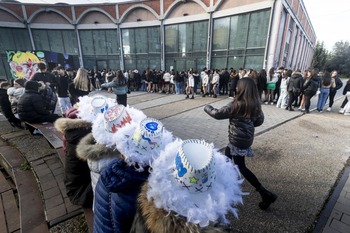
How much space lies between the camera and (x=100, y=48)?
69.4 feet

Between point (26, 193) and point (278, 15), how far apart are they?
571 inches

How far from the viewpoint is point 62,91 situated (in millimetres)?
6625

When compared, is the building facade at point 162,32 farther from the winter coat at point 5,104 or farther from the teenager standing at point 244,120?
the winter coat at point 5,104

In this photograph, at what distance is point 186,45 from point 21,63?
43.2 feet

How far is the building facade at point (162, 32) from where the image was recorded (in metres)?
13.3

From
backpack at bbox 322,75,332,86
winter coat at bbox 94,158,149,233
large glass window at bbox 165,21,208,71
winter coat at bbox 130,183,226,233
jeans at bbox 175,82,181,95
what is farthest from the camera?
large glass window at bbox 165,21,208,71

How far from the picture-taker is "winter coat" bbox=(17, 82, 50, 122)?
4.48m

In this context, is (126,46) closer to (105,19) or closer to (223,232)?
(105,19)

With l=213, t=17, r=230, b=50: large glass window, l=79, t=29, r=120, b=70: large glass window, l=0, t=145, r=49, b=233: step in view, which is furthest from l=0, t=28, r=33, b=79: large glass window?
l=0, t=145, r=49, b=233: step

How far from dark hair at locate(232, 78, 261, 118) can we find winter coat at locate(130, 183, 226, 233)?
1.79m

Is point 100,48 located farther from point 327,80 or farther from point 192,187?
point 192,187

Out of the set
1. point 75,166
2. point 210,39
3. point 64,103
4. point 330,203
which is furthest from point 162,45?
point 330,203

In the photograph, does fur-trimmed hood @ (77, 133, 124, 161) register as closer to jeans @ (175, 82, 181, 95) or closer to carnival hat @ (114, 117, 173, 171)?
carnival hat @ (114, 117, 173, 171)

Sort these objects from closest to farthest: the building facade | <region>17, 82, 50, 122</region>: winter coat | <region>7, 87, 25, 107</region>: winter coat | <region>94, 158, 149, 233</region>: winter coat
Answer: <region>94, 158, 149, 233</region>: winter coat, <region>17, 82, 50, 122</region>: winter coat, <region>7, 87, 25, 107</region>: winter coat, the building facade
